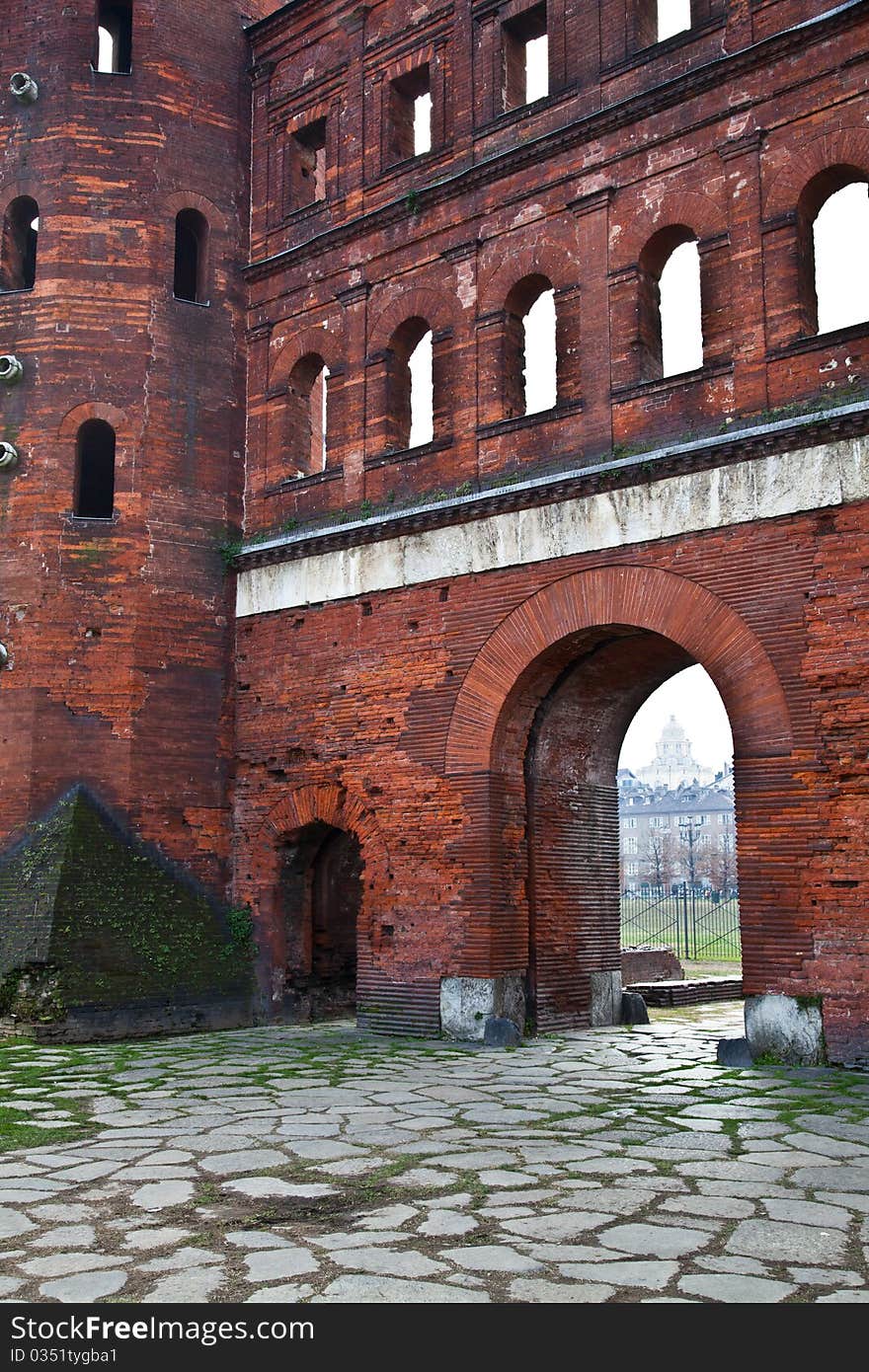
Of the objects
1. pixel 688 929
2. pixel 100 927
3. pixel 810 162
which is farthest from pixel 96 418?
pixel 688 929

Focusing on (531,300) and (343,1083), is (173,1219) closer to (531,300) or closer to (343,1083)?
(343,1083)

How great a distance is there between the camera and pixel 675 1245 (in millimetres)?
4414

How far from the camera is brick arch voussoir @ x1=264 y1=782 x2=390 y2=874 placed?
1176cm

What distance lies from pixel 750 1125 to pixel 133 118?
12419mm

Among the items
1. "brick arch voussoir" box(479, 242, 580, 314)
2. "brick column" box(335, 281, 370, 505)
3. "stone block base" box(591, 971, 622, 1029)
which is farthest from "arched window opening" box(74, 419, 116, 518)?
"stone block base" box(591, 971, 622, 1029)

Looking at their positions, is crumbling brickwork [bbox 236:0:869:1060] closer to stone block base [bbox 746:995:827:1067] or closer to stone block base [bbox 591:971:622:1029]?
stone block base [bbox 746:995:827:1067]

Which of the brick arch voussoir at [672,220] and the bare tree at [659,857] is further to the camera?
the bare tree at [659,857]

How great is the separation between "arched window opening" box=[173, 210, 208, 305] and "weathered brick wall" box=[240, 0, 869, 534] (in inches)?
24.5

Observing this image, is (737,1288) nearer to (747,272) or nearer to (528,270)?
(747,272)

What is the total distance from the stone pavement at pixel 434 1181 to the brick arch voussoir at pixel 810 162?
6.96 metres

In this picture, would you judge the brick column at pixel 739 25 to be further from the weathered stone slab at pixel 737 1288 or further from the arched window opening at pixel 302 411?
the weathered stone slab at pixel 737 1288

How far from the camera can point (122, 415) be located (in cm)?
1309

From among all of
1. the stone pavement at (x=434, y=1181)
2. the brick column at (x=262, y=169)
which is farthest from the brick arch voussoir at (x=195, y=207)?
the stone pavement at (x=434, y=1181)

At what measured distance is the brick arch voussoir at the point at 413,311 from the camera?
1230 centimetres
